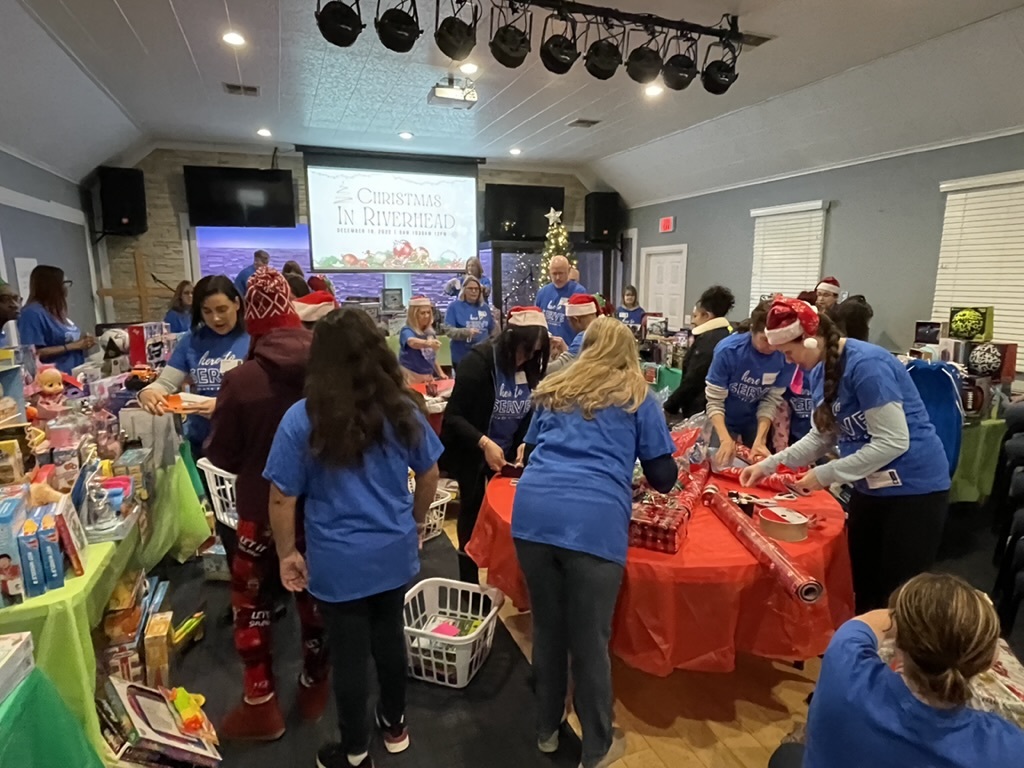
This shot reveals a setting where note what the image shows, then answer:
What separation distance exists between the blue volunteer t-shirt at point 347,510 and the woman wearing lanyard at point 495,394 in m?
0.64

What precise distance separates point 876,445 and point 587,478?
919 millimetres

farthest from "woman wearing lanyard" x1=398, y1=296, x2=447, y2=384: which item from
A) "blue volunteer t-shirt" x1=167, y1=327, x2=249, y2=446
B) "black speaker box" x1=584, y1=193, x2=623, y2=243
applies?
"black speaker box" x1=584, y1=193, x2=623, y2=243

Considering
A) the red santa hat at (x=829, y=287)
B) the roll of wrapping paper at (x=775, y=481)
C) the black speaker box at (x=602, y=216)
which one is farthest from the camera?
the black speaker box at (x=602, y=216)

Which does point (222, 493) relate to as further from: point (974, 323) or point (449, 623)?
point (974, 323)

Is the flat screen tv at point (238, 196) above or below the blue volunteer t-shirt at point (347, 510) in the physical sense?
above

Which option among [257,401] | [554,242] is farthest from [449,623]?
[554,242]

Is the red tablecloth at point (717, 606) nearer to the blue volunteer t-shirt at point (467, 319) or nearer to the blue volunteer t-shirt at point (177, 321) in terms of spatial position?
the blue volunteer t-shirt at point (467, 319)

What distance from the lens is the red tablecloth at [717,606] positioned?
5.43 ft

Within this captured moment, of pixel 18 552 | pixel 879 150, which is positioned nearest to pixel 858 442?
pixel 18 552

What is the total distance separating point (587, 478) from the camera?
1.61 m

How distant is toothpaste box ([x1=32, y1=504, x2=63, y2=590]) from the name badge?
234cm

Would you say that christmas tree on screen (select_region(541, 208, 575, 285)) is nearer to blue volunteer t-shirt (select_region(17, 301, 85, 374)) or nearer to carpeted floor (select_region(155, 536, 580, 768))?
blue volunteer t-shirt (select_region(17, 301, 85, 374))

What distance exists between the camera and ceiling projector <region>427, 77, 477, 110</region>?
14.8ft

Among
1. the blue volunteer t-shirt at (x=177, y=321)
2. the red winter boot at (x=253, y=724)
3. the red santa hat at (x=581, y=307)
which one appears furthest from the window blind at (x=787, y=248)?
the blue volunteer t-shirt at (x=177, y=321)
